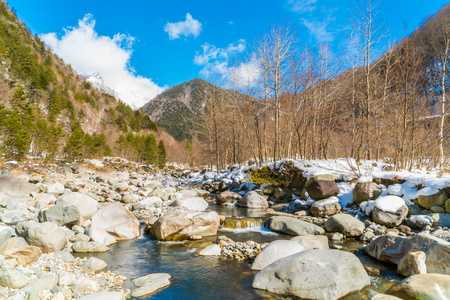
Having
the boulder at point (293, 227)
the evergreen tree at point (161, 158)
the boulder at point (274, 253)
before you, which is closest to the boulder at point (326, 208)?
the boulder at point (293, 227)

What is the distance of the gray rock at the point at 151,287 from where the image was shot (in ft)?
13.3

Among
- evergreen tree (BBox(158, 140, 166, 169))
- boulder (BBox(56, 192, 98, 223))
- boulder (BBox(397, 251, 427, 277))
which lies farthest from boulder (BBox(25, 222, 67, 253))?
evergreen tree (BBox(158, 140, 166, 169))

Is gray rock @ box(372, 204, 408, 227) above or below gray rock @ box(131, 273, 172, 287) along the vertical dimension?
above

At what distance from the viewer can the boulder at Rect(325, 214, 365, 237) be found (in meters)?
7.34

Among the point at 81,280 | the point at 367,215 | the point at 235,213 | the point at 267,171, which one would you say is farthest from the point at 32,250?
the point at 267,171

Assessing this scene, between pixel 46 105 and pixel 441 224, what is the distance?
6225 centimetres

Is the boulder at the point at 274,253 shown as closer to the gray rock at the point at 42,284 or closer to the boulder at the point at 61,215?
the gray rock at the point at 42,284

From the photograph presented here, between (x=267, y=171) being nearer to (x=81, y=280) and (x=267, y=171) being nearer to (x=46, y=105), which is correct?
(x=81, y=280)

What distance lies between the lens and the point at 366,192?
9812 millimetres

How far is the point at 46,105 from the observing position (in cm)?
4994

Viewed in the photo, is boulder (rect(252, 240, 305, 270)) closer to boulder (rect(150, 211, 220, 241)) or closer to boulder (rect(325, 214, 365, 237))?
boulder (rect(150, 211, 220, 241))

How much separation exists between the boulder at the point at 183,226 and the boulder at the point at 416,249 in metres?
4.46

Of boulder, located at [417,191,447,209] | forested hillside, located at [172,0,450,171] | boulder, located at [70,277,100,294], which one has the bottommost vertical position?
boulder, located at [70,277,100,294]

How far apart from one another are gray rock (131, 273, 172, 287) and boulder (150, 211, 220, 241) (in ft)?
8.11
